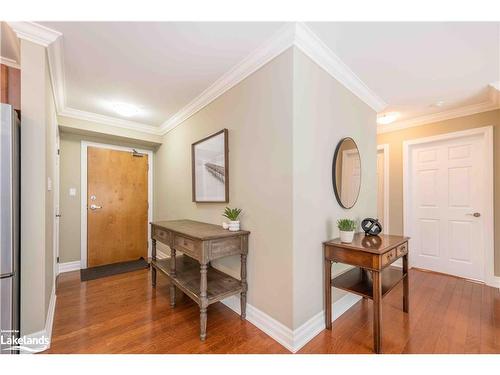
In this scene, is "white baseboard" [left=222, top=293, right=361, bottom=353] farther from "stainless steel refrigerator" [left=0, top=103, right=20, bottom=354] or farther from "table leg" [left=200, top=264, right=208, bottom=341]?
"stainless steel refrigerator" [left=0, top=103, right=20, bottom=354]

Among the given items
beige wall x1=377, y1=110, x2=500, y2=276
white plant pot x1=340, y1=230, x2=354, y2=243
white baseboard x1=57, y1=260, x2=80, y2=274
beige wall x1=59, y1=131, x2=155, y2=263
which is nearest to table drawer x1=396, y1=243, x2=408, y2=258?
white plant pot x1=340, y1=230, x2=354, y2=243

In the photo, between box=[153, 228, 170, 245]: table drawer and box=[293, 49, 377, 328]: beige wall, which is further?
box=[153, 228, 170, 245]: table drawer

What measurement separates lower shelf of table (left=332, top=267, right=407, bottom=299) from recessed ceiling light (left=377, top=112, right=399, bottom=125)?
84.6 inches

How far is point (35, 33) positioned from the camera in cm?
156

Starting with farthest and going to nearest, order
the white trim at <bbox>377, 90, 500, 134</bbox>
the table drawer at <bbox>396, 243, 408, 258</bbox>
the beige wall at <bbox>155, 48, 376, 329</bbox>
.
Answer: the white trim at <bbox>377, 90, 500, 134</bbox>, the table drawer at <bbox>396, 243, 408, 258</bbox>, the beige wall at <bbox>155, 48, 376, 329</bbox>

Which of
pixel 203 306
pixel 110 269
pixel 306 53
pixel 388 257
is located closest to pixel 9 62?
pixel 306 53

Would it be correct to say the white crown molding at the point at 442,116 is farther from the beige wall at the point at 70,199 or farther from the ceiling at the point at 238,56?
the beige wall at the point at 70,199

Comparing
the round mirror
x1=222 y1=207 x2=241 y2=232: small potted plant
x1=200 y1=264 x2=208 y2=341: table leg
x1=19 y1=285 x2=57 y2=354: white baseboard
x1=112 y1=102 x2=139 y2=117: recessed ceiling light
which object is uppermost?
x1=112 y1=102 x2=139 y2=117: recessed ceiling light

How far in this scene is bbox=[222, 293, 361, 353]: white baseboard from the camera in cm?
158

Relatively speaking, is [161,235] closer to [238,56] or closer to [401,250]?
[238,56]

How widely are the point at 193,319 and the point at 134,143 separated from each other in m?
2.99

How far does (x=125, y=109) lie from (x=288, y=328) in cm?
306
